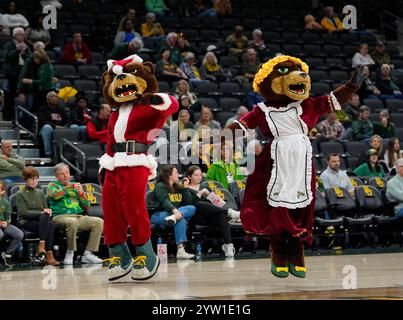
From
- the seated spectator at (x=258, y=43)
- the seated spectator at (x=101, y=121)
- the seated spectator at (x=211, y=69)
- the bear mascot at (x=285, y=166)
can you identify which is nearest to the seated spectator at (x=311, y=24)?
the seated spectator at (x=258, y=43)

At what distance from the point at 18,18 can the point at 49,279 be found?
27.2 feet

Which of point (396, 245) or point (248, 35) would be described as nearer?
point (396, 245)

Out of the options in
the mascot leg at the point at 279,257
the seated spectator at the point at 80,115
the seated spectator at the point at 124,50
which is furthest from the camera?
the seated spectator at the point at 124,50

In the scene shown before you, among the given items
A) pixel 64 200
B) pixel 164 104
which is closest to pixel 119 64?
pixel 164 104

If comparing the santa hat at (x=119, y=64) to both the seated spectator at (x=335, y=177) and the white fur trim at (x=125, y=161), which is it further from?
the seated spectator at (x=335, y=177)

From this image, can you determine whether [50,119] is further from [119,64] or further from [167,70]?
[119,64]

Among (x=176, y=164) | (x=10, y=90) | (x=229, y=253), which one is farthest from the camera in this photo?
(x=10, y=90)

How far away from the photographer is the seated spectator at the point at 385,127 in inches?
589

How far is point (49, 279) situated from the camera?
8.31 meters

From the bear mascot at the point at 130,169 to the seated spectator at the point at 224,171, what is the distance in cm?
398

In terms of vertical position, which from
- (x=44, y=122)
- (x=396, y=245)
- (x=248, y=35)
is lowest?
(x=396, y=245)

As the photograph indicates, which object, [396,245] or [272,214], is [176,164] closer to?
[396,245]

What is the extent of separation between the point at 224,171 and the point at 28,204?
2.80m
